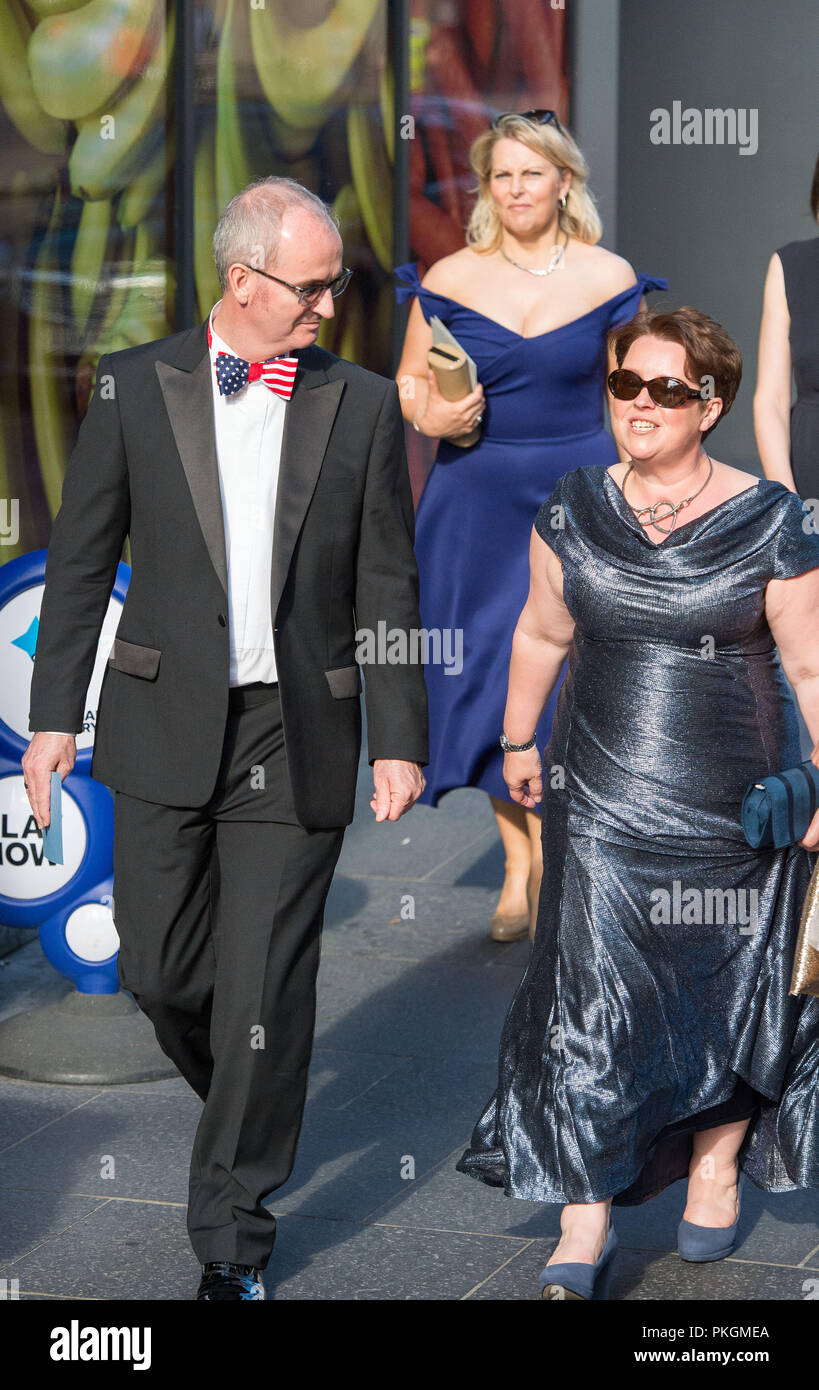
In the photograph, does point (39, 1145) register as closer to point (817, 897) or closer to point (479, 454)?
point (817, 897)

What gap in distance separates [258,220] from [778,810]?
149cm

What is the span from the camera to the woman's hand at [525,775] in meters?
4.42

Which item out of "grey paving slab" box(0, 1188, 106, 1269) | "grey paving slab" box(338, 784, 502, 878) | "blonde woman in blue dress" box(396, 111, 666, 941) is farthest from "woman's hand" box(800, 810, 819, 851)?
"grey paving slab" box(338, 784, 502, 878)

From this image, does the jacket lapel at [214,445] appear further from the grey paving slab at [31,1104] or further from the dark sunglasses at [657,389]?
the grey paving slab at [31,1104]

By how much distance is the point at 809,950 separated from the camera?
3.99 metres

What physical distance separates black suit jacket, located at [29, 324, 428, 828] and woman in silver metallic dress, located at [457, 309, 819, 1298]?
370 mm

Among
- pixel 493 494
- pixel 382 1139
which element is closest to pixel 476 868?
pixel 493 494

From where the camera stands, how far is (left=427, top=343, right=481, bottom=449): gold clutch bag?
5.88 m

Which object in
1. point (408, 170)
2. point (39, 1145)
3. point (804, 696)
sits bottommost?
point (39, 1145)

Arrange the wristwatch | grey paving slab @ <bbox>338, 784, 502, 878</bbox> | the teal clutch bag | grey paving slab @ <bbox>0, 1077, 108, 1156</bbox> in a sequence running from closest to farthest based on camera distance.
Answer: the teal clutch bag, the wristwatch, grey paving slab @ <bbox>0, 1077, 108, 1156</bbox>, grey paving slab @ <bbox>338, 784, 502, 878</bbox>

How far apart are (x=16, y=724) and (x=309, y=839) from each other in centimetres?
166

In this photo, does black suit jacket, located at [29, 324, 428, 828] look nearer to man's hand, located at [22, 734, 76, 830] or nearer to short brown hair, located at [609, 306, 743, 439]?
man's hand, located at [22, 734, 76, 830]
